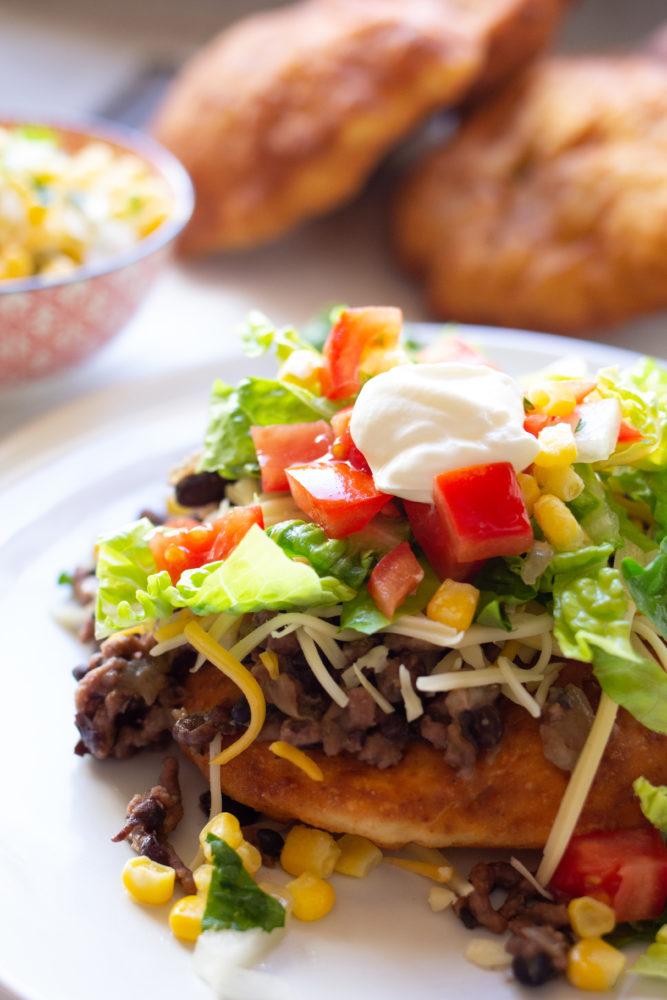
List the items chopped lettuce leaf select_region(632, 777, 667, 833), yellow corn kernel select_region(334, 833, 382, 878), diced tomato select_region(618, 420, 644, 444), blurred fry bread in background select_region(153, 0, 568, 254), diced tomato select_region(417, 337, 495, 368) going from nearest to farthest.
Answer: chopped lettuce leaf select_region(632, 777, 667, 833) → yellow corn kernel select_region(334, 833, 382, 878) → diced tomato select_region(618, 420, 644, 444) → diced tomato select_region(417, 337, 495, 368) → blurred fry bread in background select_region(153, 0, 568, 254)

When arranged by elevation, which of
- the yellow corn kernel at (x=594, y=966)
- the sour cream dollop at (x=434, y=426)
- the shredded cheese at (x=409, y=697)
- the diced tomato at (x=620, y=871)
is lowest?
the diced tomato at (x=620, y=871)

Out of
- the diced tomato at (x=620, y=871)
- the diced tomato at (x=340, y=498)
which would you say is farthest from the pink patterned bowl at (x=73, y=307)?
the diced tomato at (x=620, y=871)

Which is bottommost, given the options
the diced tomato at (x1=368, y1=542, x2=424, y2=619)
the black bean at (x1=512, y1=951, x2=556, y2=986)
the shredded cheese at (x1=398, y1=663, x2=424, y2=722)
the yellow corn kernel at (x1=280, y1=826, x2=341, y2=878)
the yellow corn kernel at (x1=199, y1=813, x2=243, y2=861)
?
the black bean at (x1=512, y1=951, x2=556, y2=986)

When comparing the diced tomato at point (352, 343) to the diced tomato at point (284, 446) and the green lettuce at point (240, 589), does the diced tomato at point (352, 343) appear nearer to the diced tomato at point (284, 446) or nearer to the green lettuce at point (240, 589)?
the diced tomato at point (284, 446)

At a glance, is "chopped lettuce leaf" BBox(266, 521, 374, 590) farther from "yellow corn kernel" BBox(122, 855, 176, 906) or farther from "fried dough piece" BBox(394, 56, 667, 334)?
"fried dough piece" BBox(394, 56, 667, 334)

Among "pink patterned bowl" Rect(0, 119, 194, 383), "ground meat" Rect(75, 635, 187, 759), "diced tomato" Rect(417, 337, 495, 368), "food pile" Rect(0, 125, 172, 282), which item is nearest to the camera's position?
"ground meat" Rect(75, 635, 187, 759)

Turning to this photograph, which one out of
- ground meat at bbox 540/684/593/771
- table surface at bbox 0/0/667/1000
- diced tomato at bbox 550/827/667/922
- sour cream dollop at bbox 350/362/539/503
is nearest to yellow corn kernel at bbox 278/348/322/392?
sour cream dollop at bbox 350/362/539/503

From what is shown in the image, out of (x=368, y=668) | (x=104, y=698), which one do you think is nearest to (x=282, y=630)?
(x=368, y=668)

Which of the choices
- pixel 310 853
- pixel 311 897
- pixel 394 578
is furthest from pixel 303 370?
pixel 311 897
